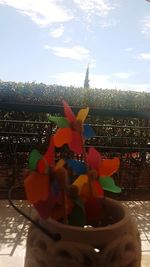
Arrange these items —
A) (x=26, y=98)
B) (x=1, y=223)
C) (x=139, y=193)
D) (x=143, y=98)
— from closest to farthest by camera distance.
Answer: (x=1, y=223), (x=139, y=193), (x=26, y=98), (x=143, y=98)

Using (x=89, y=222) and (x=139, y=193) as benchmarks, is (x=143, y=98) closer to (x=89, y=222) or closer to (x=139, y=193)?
(x=139, y=193)

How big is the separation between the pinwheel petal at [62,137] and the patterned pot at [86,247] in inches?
8.1

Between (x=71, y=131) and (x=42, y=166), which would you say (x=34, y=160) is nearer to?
(x=42, y=166)

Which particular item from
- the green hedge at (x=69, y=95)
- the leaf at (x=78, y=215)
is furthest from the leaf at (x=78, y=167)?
the green hedge at (x=69, y=95)

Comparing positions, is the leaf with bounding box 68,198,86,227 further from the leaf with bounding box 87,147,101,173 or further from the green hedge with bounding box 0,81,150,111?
the green hedge with bounding box 0,81,150,111

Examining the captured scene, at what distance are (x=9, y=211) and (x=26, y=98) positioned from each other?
276cm

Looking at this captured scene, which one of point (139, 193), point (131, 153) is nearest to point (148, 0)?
point (131, 153)

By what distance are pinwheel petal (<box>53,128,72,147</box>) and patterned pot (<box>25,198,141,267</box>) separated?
0.21m

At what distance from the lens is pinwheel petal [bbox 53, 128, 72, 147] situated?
96 centimetres

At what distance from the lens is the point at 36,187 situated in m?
0.88

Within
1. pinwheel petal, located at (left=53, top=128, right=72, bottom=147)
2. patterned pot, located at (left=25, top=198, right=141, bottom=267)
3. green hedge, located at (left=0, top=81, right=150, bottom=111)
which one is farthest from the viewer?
green hedge, located at (left=0, top=81, right=150, bottom=111)

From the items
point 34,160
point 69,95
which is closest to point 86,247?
point 34,160

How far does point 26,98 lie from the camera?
5.66 m

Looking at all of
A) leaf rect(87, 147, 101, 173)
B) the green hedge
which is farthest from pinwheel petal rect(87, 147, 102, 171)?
the green hedge
